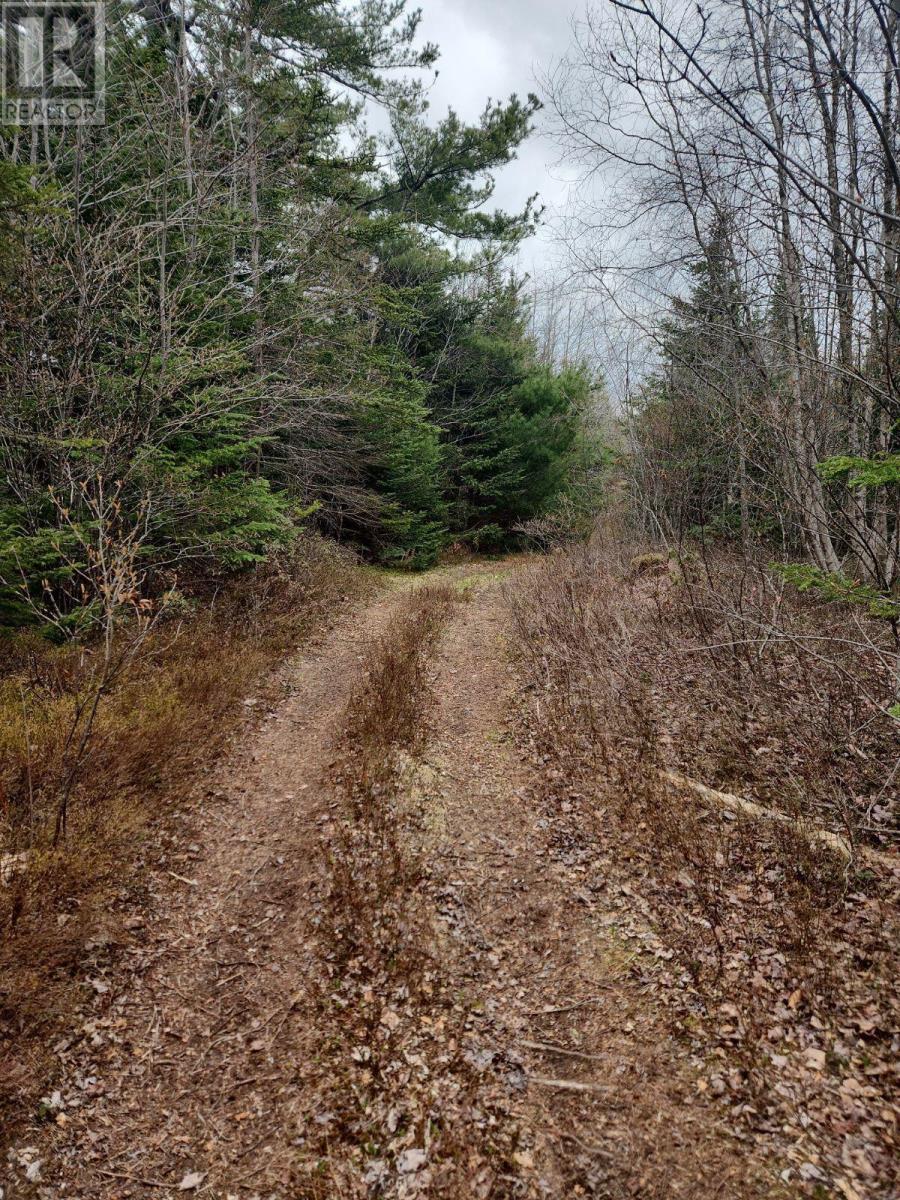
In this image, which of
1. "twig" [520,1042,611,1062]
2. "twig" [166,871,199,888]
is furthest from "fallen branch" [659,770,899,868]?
"twig" [166,871,199,888]

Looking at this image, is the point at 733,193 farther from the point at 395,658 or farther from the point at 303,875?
the point at 303,875

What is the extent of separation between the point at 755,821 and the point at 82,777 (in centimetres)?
513

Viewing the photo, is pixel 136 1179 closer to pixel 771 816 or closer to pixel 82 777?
pixel 82 777

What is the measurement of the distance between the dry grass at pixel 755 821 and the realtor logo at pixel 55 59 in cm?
878

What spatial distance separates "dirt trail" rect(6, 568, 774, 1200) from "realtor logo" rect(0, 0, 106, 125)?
26.5 ft

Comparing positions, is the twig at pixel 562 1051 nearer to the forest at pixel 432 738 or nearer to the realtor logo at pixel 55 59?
the forest at pixel 432 738

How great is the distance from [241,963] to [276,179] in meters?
11.9

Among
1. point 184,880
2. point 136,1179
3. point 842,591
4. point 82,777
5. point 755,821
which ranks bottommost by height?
point 136,1179

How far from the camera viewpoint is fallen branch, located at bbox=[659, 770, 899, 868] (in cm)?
348

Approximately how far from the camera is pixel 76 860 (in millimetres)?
3498

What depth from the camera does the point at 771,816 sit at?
12.9 feet

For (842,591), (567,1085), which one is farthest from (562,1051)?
(842,591)

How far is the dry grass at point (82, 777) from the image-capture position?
9.43 feet

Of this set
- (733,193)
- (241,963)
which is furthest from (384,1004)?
(733,193)
